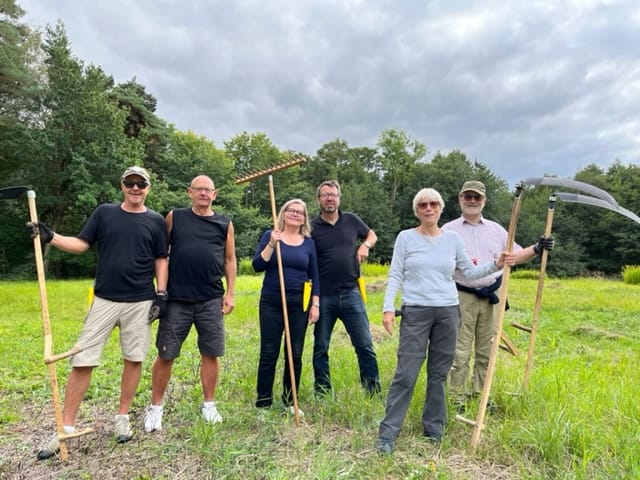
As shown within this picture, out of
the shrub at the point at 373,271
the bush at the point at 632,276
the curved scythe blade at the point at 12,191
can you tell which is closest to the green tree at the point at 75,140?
the shrub at the point at 373,271

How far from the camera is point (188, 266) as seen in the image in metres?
2.94

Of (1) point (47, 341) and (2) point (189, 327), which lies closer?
(1) point (47, 341)

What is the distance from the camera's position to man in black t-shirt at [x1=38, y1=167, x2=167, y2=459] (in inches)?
107

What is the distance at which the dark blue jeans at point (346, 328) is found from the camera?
338cm

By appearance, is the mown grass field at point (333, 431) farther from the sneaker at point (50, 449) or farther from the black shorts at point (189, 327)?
the black shorts at point (189, 327)

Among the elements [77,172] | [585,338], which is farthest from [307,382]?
[77,172]

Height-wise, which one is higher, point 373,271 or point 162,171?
point 162,171

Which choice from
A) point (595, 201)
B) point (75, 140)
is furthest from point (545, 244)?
point (75, 140)

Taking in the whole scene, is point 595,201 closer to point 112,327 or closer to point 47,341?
point 112,327

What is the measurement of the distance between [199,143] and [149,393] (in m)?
24.7

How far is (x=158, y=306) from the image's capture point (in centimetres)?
289

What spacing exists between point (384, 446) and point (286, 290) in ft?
4.04

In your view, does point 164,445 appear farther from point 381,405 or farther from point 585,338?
point 585,338

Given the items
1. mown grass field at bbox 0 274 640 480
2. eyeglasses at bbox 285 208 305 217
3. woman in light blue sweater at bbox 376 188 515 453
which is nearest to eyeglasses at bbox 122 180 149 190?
eyeglasses at bbox 285 208 305 217
